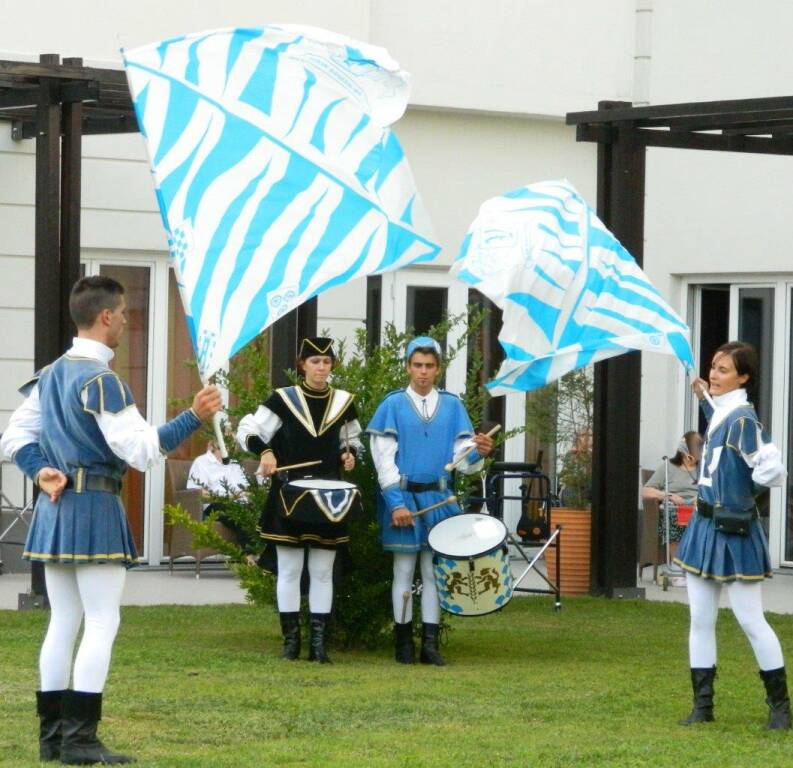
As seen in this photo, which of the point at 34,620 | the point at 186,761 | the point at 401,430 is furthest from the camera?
the point at 34,620

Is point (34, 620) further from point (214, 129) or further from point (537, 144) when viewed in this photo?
point (537, 144)

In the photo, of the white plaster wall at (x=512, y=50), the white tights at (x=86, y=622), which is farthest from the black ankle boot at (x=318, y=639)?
the white plaster wall at (x=512, y=50)

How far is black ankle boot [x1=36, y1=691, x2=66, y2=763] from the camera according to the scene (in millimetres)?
6988

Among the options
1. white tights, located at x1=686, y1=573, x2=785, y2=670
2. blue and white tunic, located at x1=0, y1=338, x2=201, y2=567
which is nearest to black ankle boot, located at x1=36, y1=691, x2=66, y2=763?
blue and white tunic, located at x1=0, y1=338, x2=201, y2=567

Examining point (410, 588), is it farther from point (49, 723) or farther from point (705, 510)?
point (49, 723)

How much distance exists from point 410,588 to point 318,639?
1.94 ft

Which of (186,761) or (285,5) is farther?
(285,5)

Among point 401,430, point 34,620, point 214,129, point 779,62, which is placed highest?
point 779,62

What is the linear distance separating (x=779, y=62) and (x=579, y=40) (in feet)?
6.54

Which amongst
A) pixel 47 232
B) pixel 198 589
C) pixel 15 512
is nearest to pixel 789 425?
pixel 198 589

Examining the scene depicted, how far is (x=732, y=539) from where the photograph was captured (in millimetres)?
7938

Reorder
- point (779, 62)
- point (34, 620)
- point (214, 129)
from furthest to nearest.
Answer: point (779, 62) < point (34, 620) < point (214, 129)

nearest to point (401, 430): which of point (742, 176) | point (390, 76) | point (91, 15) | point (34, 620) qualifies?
point (390, 76)

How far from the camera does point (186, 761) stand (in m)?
7.06
